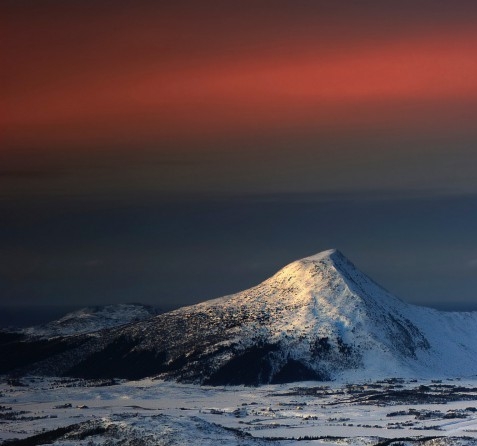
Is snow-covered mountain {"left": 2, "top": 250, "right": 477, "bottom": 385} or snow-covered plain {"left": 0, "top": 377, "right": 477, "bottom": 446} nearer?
snow-covered plain {"left": 0, "top": 377, "right": 477, "bottom": 446}

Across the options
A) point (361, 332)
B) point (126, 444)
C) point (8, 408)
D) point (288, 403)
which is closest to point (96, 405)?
point (8, 408)

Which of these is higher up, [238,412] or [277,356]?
[277,356]

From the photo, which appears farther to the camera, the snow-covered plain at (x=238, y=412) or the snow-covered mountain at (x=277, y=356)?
the snow-covered mountain at (x=277, y=356)

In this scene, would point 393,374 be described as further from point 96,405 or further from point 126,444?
point 126,444

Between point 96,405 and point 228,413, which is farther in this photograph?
point 96,405

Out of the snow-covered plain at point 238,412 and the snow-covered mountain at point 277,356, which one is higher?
the snow-covered mountain at point 277,356

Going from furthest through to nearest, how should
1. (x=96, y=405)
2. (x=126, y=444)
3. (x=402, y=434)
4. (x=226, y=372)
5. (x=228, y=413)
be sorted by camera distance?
1. (x=226, y=372)
2. (x=96, y=405)
3. (x=228, y=413)
4. (x=402, y=434)
5. (x=126, y=444)

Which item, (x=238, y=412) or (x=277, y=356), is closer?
(x=238, y=412)

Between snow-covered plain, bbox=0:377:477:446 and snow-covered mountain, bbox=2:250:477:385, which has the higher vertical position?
snow-covered mountain, bbox=2:250:477:385
